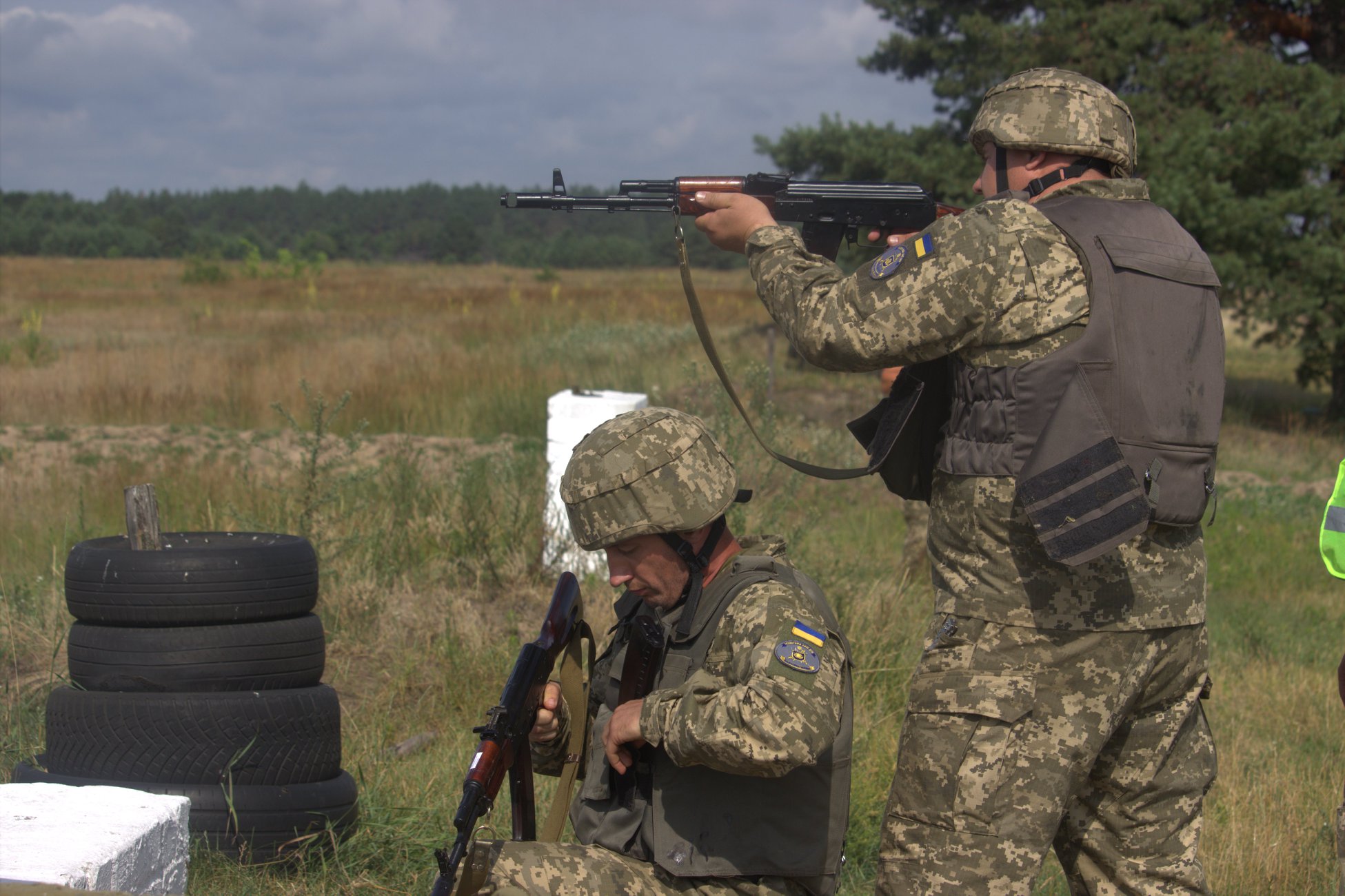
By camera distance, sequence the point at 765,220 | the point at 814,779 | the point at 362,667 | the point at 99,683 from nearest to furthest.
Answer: the point at 814,779, the point at 765,220, the point at 99,683, the point at 362,667

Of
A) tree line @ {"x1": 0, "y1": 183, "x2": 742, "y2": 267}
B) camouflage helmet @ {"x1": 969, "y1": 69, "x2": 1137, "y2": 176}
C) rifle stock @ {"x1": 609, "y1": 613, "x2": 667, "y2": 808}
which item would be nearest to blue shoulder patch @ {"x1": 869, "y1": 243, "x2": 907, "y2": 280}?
camouflage helmet @ {"x1": 969, "y1": 69, "x2": 1137, "y2": 176}

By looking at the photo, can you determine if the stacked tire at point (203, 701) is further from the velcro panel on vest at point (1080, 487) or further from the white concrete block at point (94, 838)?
the velcro panel on vest at point (1080, 487)

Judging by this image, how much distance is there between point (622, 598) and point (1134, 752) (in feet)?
3.99

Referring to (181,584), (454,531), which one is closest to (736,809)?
(181,584)

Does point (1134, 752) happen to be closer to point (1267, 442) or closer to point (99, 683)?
point (99, 683)

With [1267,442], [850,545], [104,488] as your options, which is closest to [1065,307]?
[850,545]

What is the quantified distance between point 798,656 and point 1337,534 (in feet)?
3.78

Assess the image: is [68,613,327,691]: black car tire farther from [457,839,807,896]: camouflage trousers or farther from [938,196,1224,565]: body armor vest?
[938,196,1224,565]: body armor vest

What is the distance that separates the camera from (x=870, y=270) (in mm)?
2631

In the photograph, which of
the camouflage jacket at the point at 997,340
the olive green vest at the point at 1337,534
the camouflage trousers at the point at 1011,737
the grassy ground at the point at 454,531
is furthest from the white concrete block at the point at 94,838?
the olive green vest at the point at 1337,534

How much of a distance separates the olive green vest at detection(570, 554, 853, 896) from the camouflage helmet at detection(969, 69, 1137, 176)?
1127mm

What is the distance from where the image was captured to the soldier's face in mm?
2617

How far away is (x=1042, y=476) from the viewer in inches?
99.2

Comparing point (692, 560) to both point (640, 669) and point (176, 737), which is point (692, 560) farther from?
point (176, 737)
